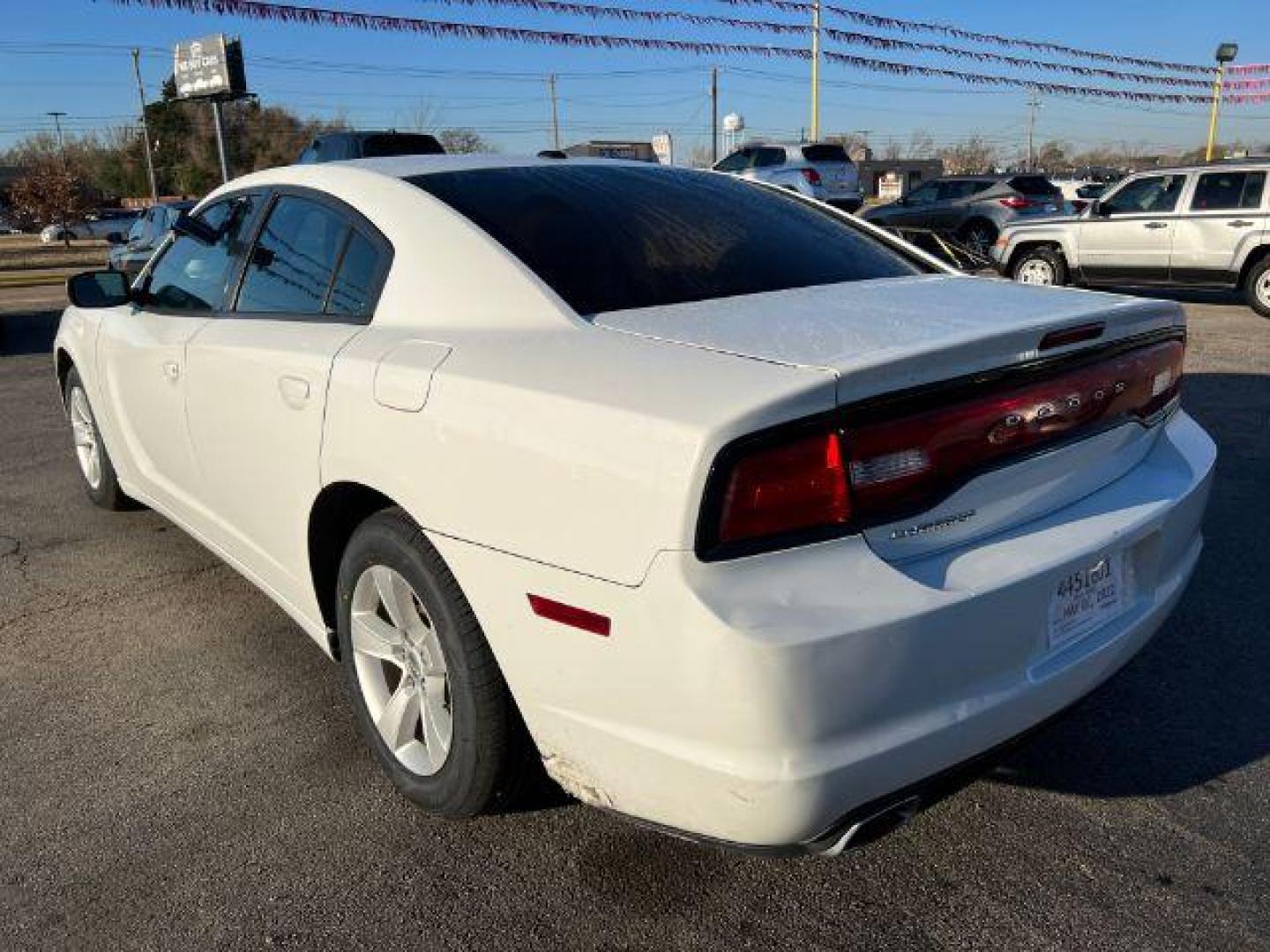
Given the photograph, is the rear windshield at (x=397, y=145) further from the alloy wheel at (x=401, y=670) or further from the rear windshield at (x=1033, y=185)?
the alloy wheel at (x=401, y=670)

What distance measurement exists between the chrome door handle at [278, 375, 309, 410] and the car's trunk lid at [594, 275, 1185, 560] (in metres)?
0.86

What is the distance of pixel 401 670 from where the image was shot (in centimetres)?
258

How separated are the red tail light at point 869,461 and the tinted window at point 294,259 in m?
1.55

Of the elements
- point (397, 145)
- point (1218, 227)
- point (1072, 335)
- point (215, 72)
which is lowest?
point (1218, 227)

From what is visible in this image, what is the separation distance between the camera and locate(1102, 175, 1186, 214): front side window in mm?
11750

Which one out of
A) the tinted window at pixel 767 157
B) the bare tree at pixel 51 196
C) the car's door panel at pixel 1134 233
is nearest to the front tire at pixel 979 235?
the car's door panel at pixel 1134 233

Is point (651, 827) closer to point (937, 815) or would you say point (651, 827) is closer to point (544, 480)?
point (544, 480)

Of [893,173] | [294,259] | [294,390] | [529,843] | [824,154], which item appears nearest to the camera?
[529,843]

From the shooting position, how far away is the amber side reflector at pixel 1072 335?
6.89 ft

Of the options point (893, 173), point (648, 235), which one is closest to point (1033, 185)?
point (648, 235)

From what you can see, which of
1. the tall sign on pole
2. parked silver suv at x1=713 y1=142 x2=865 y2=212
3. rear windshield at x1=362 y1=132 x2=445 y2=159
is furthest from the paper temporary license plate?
the tall sign on pole

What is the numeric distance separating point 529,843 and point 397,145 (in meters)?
13.8

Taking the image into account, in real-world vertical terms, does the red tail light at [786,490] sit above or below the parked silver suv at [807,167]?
below

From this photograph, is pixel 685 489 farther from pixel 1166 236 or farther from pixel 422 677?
pixel 1166 236
